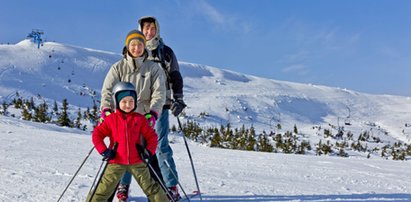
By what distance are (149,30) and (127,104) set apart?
112 cm

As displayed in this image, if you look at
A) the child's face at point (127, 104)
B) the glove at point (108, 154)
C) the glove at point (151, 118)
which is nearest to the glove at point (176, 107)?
the glove at point (151, 118)

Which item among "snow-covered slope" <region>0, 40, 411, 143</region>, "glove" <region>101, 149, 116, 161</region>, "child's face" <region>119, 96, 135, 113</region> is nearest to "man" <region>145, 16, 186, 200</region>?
"child's face" <region>119, 96, 135, 113</region>

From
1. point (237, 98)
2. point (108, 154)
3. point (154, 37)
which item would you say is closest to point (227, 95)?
point (237, 98)

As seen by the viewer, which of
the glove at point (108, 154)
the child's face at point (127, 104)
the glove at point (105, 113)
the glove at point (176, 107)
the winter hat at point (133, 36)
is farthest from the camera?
the glove at point (176, 107)

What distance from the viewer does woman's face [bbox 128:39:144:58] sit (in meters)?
3.46

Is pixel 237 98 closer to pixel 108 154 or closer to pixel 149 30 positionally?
pixel 149 30

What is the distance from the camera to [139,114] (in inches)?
126

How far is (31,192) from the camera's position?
388cm

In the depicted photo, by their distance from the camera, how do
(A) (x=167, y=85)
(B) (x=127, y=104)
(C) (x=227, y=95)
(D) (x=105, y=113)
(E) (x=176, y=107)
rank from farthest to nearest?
(C) (x=227, y=95) → (A) (x=167, y=85) → (E) (x=176, y=107) → (D) (x=105, y=113) → (B) (x=127, y=104)

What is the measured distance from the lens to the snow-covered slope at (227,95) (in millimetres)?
59156

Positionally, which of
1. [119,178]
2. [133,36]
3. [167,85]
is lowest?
[119,178]

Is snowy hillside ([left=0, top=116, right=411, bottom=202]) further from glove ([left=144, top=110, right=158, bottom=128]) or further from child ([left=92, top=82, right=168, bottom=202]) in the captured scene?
glove ([left=144, top=110, right=158, bottom=128])

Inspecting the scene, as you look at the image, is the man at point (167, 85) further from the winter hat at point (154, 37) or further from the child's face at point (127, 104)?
the child's face at point (127, 104)

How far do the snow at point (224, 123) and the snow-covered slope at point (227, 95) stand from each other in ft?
0.76
